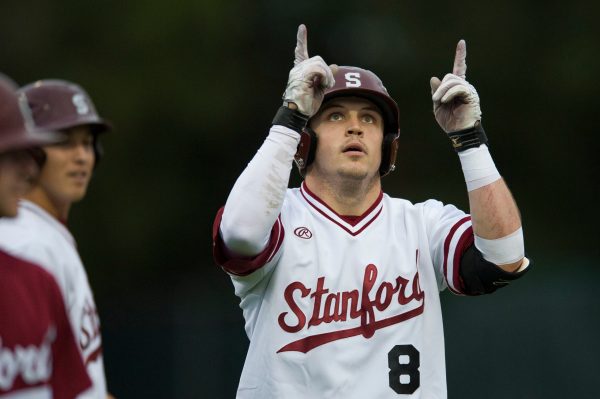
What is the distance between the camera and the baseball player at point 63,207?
459 centimetres

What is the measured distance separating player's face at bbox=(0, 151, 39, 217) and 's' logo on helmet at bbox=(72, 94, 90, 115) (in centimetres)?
71

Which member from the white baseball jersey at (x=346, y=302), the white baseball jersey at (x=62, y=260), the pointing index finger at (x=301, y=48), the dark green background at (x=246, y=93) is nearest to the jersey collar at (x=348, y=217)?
the white baseball jersey at (x=346, y=302)

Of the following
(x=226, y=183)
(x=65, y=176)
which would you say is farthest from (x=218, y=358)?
(x=65, y=176)

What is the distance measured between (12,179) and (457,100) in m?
2.48

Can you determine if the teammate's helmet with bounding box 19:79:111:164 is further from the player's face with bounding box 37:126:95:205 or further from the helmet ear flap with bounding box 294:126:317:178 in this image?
the helmet ear flap with bounding box 294:126:317:178

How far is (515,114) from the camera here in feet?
57.4

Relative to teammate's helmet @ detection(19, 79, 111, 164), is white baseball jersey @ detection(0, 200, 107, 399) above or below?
below

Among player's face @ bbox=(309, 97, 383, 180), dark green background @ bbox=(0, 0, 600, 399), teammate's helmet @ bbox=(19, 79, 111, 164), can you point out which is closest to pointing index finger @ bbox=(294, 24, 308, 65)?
player's face @ bbox=(309, 97, 383, 180)

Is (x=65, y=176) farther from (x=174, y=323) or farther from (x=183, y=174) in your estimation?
(x=183, y=174)

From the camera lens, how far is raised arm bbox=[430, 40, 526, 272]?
589 cm

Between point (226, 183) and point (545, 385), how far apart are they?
690 centimetres

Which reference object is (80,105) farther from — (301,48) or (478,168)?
(478,168)

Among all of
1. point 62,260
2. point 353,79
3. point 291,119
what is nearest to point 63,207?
point 62,260

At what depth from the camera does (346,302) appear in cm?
588
